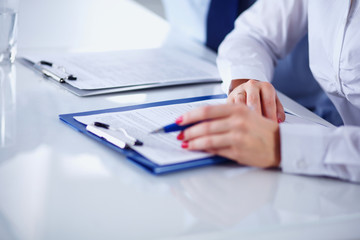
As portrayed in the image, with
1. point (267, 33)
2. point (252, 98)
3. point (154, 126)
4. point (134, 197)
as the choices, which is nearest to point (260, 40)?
point (267, 33)

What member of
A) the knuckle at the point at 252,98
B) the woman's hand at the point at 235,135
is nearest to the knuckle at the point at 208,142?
the woman's hand at the point at 235,135

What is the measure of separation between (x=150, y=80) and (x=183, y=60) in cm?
24

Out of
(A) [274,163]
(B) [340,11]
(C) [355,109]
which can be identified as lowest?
(C) [355,109]

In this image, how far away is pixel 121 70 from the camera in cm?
130

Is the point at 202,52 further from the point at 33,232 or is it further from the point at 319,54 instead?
the point at 33,232

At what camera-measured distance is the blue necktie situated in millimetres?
2096

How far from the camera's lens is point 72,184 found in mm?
755

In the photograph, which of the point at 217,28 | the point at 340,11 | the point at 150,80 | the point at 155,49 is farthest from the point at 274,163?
the point at 217,28

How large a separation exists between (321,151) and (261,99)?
0.24 meters

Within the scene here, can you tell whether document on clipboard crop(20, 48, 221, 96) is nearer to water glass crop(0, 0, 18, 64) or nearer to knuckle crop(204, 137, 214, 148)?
water glass crop(0, 0, 18, 64)

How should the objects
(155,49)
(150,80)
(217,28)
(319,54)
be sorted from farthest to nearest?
(217,28) < (155,49) < (319,54) < (150,80)

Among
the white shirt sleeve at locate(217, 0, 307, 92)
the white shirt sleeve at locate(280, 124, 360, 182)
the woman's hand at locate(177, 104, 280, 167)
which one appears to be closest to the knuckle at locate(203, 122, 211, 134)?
the woman's hand at locate(177, 104, 280, 167)

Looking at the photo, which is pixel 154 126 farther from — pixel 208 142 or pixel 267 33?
pixel 267 33

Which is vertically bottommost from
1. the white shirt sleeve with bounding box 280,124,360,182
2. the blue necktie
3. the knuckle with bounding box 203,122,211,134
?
the blue necktie
